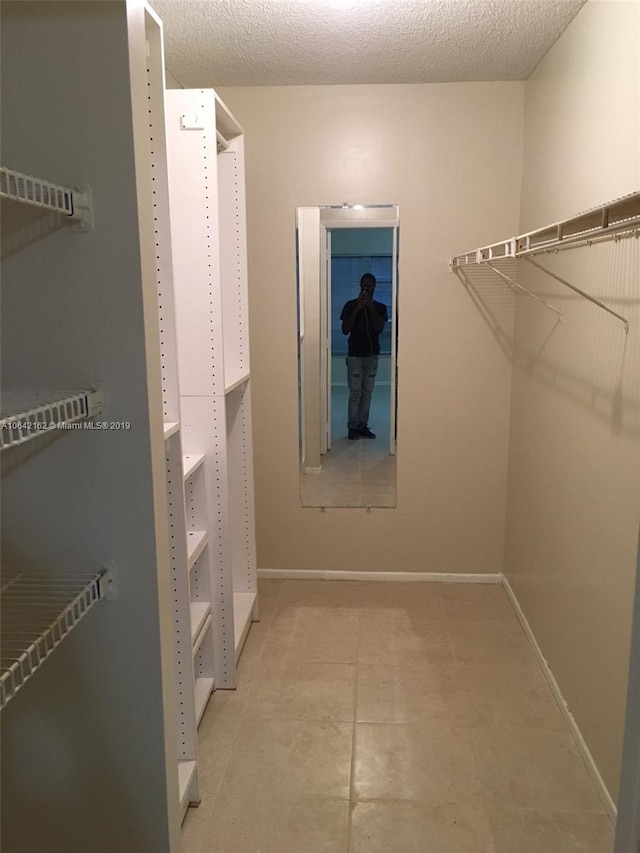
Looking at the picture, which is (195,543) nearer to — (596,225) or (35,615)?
(35,615)

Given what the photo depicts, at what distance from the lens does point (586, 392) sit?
212 centimetres

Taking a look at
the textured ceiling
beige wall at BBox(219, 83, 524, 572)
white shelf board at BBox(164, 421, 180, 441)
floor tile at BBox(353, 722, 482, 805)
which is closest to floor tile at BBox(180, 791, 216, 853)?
floor tile at BBox(353, 722, 482, 805)

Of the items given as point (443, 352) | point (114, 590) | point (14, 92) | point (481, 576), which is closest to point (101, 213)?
point (14, 92)

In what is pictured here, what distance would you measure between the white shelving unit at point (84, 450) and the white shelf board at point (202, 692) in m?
0.76

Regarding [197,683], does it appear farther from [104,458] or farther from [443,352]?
[443,352]

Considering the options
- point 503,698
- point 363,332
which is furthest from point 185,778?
point 363,332

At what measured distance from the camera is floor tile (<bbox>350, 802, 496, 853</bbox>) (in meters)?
1.80

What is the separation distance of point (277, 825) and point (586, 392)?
1642 millimetres

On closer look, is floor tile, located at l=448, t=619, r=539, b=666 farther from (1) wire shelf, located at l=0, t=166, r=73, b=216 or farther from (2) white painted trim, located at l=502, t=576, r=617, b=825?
(1) wire shelf, located at l=0, t=166, r=73, b=216

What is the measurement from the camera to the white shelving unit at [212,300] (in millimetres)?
2174

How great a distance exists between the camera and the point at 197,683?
2.47 meters

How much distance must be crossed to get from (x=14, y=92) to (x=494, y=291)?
7.84 ft

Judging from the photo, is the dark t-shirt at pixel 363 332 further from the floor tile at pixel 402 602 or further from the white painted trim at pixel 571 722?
the white painted trim at pixel 571 722

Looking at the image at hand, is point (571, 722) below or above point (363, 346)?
below
